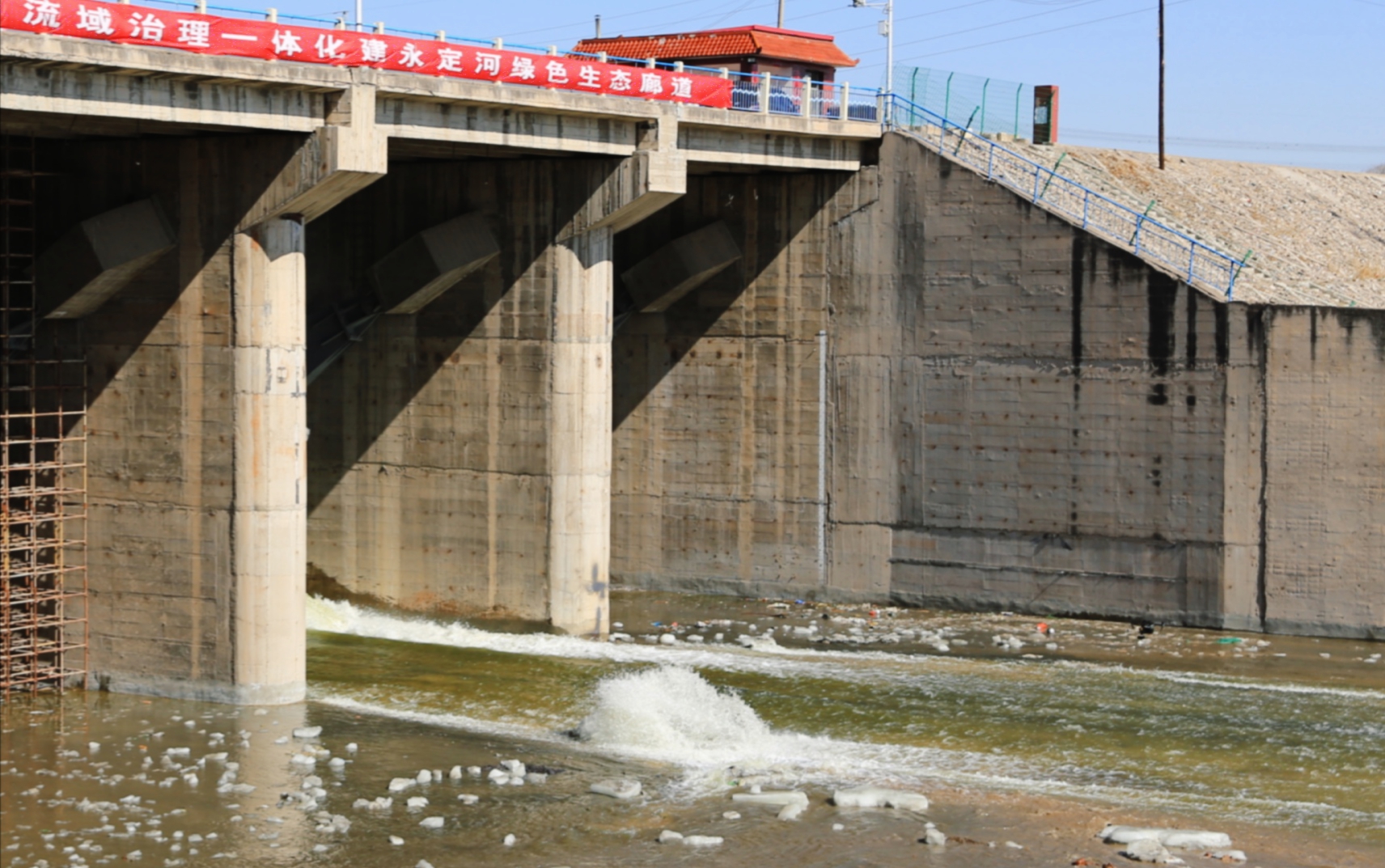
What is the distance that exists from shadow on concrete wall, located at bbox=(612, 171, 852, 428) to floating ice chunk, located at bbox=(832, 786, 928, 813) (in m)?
19.2

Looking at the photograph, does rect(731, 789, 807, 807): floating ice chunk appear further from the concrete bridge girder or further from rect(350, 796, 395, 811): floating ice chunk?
the concrete bridge girder

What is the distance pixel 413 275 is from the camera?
36.8 metres

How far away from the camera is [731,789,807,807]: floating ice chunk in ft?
78.7

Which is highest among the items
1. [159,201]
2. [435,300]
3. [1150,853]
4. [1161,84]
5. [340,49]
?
[1161,84]

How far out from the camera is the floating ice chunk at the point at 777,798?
2400cm

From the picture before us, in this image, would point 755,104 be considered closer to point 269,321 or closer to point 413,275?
point 413,275

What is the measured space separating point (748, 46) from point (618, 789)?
24.1 metres

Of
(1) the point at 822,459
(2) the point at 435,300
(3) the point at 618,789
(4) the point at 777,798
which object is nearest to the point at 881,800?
(4) the point at 777,798

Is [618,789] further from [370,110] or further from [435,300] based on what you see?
[435,300]

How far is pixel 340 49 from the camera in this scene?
94.2 feet

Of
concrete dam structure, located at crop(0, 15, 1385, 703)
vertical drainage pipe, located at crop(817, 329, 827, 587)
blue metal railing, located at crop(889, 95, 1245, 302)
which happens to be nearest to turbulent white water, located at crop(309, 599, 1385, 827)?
concrete dam structure, located at crop(0, 15, 1385, 703)

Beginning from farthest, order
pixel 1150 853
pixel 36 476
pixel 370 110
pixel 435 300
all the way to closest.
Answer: pixel 435 300, pixel 36 476, pixel 370 110, pixel 1150 853

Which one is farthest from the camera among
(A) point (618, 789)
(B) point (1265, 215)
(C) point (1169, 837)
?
(B) point (1265, 215)

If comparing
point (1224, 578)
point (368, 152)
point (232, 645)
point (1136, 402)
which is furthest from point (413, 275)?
point (1224, 578)
